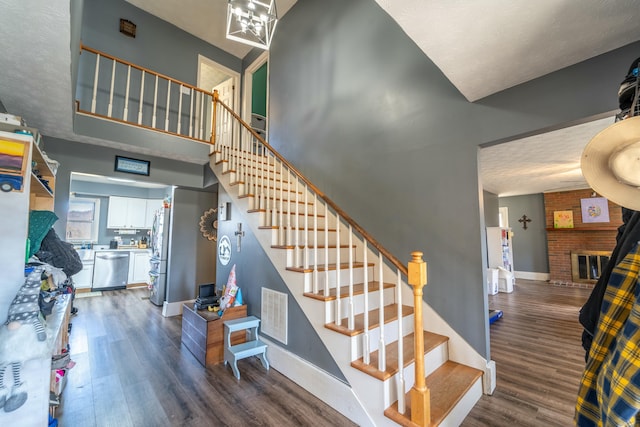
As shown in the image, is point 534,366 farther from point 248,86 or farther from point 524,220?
point 248,86

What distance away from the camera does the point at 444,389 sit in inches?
78.0

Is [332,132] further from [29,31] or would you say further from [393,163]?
[29,31]

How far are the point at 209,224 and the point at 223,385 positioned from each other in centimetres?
325

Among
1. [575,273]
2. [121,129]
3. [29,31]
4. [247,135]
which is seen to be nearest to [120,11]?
[121,129]

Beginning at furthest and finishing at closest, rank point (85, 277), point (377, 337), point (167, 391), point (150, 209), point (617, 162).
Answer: point (150, 209), point (85, 277), point (167, 391), point (377, 337), point (617, 162)

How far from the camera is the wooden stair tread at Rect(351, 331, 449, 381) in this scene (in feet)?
5.89

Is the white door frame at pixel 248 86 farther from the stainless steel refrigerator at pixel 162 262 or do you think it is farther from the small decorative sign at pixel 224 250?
the small decorative sign at pixel 224 250

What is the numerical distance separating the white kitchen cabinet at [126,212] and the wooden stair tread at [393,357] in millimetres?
7357

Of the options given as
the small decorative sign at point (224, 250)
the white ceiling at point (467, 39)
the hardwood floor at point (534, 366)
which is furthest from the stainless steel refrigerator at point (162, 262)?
the hardwood floor at point (534, 366)

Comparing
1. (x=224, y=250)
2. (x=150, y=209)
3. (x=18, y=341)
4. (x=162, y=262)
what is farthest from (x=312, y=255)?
(x=150, y=209)

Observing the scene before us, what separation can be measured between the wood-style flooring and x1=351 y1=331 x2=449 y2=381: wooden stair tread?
1.52 ft

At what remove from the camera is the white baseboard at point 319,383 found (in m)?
1.94

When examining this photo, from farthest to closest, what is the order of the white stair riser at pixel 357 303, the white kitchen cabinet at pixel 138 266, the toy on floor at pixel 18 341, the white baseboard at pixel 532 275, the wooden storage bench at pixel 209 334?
the white baseboard at pixel 532 275 < the white kitchen cabinet at pixel 138 266 < the wooden storage bench at pixel 209 334 < the white stair riser at pixel 357 303 < the toy on floor at pixel 18 341

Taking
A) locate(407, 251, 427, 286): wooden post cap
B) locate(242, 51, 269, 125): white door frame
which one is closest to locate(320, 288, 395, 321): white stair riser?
locate(407, 251, 427, 286): wooden post cap
